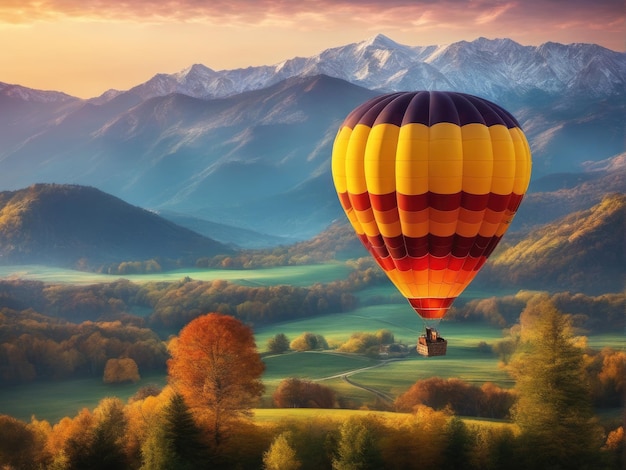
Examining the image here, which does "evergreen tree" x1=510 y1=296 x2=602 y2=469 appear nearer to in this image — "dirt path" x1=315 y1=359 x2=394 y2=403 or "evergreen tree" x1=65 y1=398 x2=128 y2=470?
"evergreen tree" x1=65 y1=398 x2=128 y2=470

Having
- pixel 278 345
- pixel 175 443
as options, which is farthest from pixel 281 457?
pixel 278 345

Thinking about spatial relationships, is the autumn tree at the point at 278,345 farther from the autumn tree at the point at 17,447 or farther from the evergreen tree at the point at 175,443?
the evergreen tree at the point at 175,443

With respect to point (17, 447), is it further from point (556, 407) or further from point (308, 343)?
point (308, 343)

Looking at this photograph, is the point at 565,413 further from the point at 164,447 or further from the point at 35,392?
the point at 35,392

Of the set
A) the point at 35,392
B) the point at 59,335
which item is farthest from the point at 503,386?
the point at 59,335

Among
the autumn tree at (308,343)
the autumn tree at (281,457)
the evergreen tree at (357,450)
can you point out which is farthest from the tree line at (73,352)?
the evergreen tree at (357,450)

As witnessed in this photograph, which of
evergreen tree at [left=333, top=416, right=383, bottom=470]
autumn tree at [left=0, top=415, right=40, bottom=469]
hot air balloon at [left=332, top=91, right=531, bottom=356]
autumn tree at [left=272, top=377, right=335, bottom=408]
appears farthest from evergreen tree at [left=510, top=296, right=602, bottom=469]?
autumn tree at [left=0, top=415, right=40, bottom=469]
